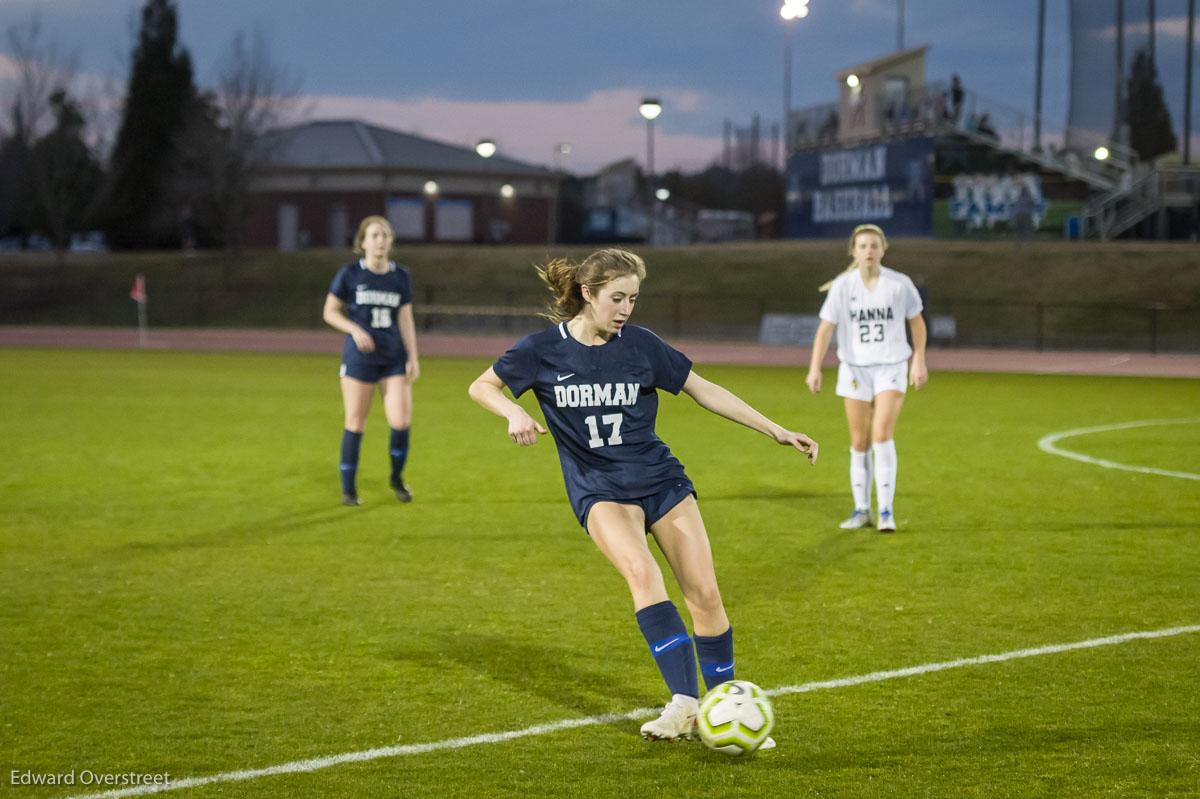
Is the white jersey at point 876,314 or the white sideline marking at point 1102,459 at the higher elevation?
the white jersey at point 876,314

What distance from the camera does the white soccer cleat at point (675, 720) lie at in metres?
4.71

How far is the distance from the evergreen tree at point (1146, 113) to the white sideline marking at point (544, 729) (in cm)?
4292

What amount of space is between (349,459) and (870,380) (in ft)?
13.6

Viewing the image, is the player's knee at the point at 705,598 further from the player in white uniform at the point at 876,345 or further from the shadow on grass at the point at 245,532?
the shadow on grass at the point at 245,532

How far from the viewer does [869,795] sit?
13.9 ft

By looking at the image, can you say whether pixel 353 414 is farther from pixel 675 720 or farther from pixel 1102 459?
pixel 1102 459

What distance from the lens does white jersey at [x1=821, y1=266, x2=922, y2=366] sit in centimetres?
881

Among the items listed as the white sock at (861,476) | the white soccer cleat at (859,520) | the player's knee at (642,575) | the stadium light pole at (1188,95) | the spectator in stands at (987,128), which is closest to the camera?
the player's knee at (642,575)

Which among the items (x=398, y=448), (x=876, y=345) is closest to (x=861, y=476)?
(x=876, y=345)

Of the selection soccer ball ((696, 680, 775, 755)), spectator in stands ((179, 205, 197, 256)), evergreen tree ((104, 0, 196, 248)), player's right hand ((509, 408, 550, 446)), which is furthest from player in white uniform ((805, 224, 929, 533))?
evergreen tree ((104, 0, 196, 248))

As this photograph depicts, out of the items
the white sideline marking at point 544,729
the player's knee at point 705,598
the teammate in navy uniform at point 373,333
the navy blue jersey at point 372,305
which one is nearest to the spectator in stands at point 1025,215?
the teammate in navy uniform at point 373,333

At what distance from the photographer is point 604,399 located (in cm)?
491

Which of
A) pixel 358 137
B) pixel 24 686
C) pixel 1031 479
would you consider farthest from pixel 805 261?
pixel 24 686

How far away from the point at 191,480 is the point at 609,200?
65426 mm
